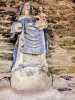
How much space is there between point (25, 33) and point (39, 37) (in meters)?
0.24

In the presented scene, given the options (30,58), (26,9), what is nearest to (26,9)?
(26,9)

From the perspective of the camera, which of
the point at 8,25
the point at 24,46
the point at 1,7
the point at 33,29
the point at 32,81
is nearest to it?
the point at 32,81

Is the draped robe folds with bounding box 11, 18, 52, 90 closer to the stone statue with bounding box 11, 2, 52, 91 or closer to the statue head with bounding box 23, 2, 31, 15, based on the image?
the stone statue with bounding box 11, 2, 52, 91

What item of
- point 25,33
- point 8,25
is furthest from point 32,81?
point 8,25

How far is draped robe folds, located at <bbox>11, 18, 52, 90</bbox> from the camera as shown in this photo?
5336mm

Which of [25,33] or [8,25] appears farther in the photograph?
[8,25]

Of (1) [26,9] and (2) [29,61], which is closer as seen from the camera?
(2) [29,61]

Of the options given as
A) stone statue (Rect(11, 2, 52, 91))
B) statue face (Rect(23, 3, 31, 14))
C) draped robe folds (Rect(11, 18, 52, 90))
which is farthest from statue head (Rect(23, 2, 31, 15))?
draped robe folds (Rect(11, 18, 52, 90))

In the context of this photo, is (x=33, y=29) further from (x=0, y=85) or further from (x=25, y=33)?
(x=0, y=85)

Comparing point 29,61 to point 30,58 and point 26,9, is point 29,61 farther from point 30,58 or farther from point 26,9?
point 26,9

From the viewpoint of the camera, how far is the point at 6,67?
6.00m

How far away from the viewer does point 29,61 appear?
5.60m

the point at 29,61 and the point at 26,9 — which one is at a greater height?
the point at 26,9

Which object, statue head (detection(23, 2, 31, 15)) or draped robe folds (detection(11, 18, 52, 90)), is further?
statue head (detection(23, 2, 31, 15))
